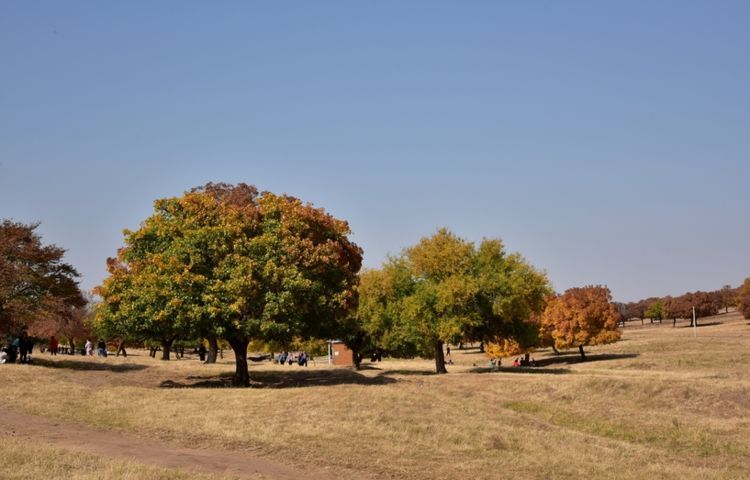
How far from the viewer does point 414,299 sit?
56.3 metres

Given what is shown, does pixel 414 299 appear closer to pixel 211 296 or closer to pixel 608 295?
pixel 211 296

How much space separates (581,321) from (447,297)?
2746 cm

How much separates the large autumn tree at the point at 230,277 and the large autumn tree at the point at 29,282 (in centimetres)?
654

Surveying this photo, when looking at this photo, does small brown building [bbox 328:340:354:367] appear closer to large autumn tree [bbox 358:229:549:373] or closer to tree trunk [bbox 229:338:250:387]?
large autumn tree [bbox 358:229:549:373]

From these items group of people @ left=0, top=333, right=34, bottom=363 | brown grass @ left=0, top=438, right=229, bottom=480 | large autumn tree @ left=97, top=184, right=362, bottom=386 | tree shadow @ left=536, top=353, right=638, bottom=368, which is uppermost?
large autumn tree @ left=97, top=184, right=362, bottom=386

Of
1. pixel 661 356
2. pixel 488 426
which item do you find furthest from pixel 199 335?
pixel 661 356

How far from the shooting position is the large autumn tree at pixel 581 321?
76625mm

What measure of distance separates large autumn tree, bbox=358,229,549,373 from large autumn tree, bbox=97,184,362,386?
44.6 ft

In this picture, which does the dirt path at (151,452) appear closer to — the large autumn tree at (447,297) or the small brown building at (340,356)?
the large autumn tree at (447,297)

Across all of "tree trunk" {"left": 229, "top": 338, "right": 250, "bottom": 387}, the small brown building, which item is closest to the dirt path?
"tree trunk" {"left": 229, "top": 338, "right": 250, "bottom": 387}

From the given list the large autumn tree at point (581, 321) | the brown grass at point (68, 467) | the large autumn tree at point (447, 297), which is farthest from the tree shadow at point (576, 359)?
the brown grass at point (68, 467)

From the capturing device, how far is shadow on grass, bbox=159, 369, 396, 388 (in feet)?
Answer: 132

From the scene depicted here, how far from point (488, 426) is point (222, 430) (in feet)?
33.7

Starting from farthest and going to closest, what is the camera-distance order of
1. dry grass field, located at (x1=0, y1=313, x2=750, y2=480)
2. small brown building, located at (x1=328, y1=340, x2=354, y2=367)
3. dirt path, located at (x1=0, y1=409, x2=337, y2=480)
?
small brown building, located at (x1=328, y1=340, x2=354, y2=367)
dry grass field, located at (x1=0, y1=313, x2=750, y2=480)
dirt path, located at (x1=0, y1=409, x2=337, y2=480)
